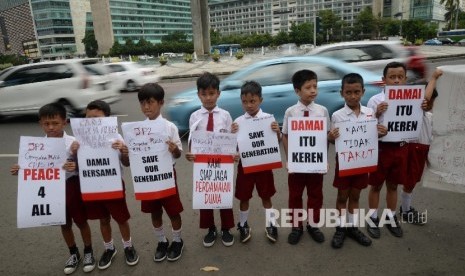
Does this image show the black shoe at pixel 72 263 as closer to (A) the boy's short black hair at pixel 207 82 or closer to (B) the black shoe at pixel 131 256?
(B) the black shoe at pixel 131 256

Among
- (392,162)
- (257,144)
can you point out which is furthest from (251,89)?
(392,162)

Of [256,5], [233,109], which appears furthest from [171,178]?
[256,5]

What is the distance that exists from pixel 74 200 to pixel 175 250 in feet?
3.12

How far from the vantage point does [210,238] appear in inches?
A: 130

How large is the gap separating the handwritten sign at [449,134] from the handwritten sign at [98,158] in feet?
8.73

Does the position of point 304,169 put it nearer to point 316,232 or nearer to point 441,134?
point 316,232

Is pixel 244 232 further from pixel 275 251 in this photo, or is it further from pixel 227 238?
pixel 275 251

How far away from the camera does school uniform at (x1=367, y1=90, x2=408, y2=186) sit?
10.3 ft

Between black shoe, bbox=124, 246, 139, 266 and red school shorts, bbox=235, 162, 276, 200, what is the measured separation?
1033 millimetres

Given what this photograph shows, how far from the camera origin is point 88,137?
2797 millimetres

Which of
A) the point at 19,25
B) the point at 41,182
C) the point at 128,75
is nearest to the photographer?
the point at 41,182

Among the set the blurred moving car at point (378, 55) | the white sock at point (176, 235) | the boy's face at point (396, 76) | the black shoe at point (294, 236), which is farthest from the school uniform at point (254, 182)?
the blurred moving car at point (378, 55)

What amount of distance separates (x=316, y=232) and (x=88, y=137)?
2.15 meters

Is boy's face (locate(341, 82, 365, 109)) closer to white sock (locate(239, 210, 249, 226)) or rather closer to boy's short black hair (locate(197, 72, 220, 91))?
boy's short black hair (locate(197, 72, 220, 91))
